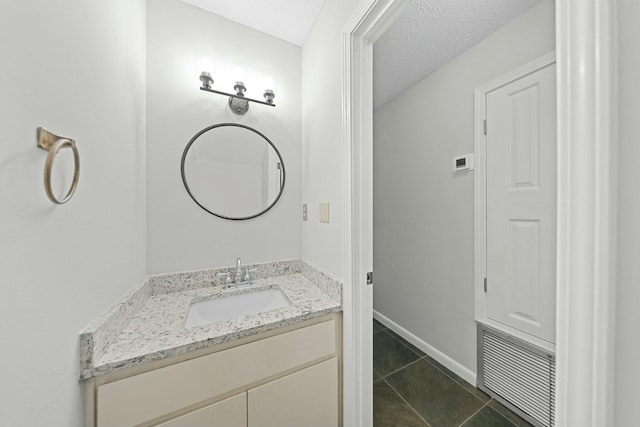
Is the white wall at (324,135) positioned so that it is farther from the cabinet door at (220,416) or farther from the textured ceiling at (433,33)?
the cabinet door at (220,416)

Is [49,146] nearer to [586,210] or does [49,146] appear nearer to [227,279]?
[227,279]

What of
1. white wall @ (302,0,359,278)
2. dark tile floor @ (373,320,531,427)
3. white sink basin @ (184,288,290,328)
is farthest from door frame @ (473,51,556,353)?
white sink basin @ (184,288,290,328)

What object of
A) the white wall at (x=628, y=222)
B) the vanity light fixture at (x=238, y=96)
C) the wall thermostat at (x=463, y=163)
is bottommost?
the white wall at (x=628, y=222)

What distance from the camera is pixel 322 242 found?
1.32m

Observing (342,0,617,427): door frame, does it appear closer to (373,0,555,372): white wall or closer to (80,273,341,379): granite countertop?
(80,273,341,379): granite countertop

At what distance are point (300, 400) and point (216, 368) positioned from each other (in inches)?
16.5

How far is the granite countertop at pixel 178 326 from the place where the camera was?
712 millimetres

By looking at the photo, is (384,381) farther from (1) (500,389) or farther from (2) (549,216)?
(2) (549,216)

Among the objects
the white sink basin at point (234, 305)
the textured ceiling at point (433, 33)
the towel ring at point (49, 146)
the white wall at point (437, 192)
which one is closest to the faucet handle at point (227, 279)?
the white sink basin at point (234, 305)

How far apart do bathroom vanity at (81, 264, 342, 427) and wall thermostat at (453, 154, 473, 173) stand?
1348mm

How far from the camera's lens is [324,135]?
1289 mm

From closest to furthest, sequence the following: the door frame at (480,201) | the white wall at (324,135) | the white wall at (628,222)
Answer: the white wall at (628,222)
the white wall at (324,135)
the door frame at (480,201)

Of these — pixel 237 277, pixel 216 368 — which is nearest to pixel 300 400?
pixel 216 368

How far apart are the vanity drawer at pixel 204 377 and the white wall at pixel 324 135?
1.22 ft
